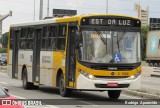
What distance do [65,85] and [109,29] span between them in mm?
2592

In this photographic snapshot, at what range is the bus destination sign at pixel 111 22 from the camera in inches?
731

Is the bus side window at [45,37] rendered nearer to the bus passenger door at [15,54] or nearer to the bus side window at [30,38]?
the bus side window at [30,38]

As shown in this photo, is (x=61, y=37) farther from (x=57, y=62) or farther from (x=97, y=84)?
(x=97, y=84)

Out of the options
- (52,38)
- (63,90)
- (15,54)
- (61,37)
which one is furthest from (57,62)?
(15,54)

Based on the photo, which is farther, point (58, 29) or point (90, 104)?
point (58, 29)

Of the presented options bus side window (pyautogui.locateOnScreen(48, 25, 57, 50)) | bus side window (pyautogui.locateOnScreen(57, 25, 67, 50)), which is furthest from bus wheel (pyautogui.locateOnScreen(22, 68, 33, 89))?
bus side window (pyautogui.locateOnScreen(57, 25, 67, 50))

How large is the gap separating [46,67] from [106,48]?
404cm

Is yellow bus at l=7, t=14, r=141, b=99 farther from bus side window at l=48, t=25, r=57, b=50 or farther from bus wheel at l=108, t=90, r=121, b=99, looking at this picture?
bus side window at l=48, t=25, r=57, b=50

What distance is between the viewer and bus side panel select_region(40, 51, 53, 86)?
69.3 ft

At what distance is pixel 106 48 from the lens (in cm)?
1836

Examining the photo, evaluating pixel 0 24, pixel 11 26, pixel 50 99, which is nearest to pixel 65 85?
pixel 50 99

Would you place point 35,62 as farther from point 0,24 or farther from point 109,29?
point 0,24

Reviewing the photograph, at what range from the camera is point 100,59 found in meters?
18.3

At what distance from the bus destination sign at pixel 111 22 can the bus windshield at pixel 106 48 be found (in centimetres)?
30
